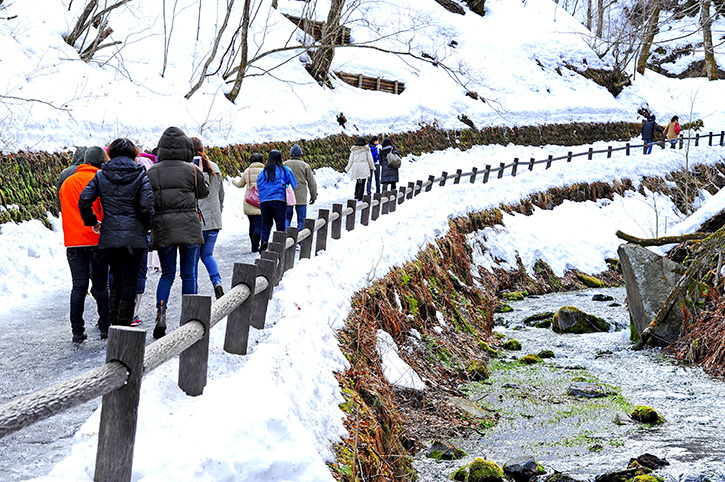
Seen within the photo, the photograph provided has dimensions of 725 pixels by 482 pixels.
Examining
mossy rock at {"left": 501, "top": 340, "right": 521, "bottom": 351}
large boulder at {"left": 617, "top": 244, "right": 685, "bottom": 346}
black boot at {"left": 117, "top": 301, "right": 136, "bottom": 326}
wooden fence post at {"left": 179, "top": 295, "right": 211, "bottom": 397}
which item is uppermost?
wooden fence post at {"left": 179, "top": 295, "right": 211, "bottom": 397}

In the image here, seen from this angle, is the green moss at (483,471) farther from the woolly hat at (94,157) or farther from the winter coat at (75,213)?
the woolly hat at (94,157)

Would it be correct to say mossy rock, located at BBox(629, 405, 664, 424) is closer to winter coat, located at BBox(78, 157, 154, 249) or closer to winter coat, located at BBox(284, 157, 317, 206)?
winter coat, located at BBox(78, 157, 154, 249)

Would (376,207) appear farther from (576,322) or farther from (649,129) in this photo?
(649,129)

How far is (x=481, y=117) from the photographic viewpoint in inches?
1252

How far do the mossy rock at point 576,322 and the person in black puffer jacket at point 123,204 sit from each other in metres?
8.32

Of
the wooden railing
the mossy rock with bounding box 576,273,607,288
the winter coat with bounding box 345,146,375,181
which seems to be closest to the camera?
the wooden railing

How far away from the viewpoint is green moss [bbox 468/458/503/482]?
5.34 m

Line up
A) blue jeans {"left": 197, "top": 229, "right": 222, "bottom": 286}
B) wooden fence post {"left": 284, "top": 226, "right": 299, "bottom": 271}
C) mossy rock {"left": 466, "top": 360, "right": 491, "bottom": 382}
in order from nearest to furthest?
blue jeans {"left": 197, "top": 229, "right": 222, "bottom": 286}, wooden fence post {"left": 284, "top": 226, "right": 299, "bottom": 271}, mossy rock {"left": 466, "top": 360, "right": 491, "bottom": 382}

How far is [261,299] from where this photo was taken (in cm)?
534

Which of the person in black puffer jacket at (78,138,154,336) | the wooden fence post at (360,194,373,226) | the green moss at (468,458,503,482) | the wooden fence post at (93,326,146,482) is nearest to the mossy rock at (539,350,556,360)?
the wooden fence post at (360,194,373,226)

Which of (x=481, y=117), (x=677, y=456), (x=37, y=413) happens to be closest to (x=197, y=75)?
(x=481, y=117)

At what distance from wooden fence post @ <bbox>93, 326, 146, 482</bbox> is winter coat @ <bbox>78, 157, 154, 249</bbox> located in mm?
2909

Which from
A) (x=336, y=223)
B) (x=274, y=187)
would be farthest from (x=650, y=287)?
(x=274, y=187)

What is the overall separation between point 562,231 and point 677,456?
13.1m
